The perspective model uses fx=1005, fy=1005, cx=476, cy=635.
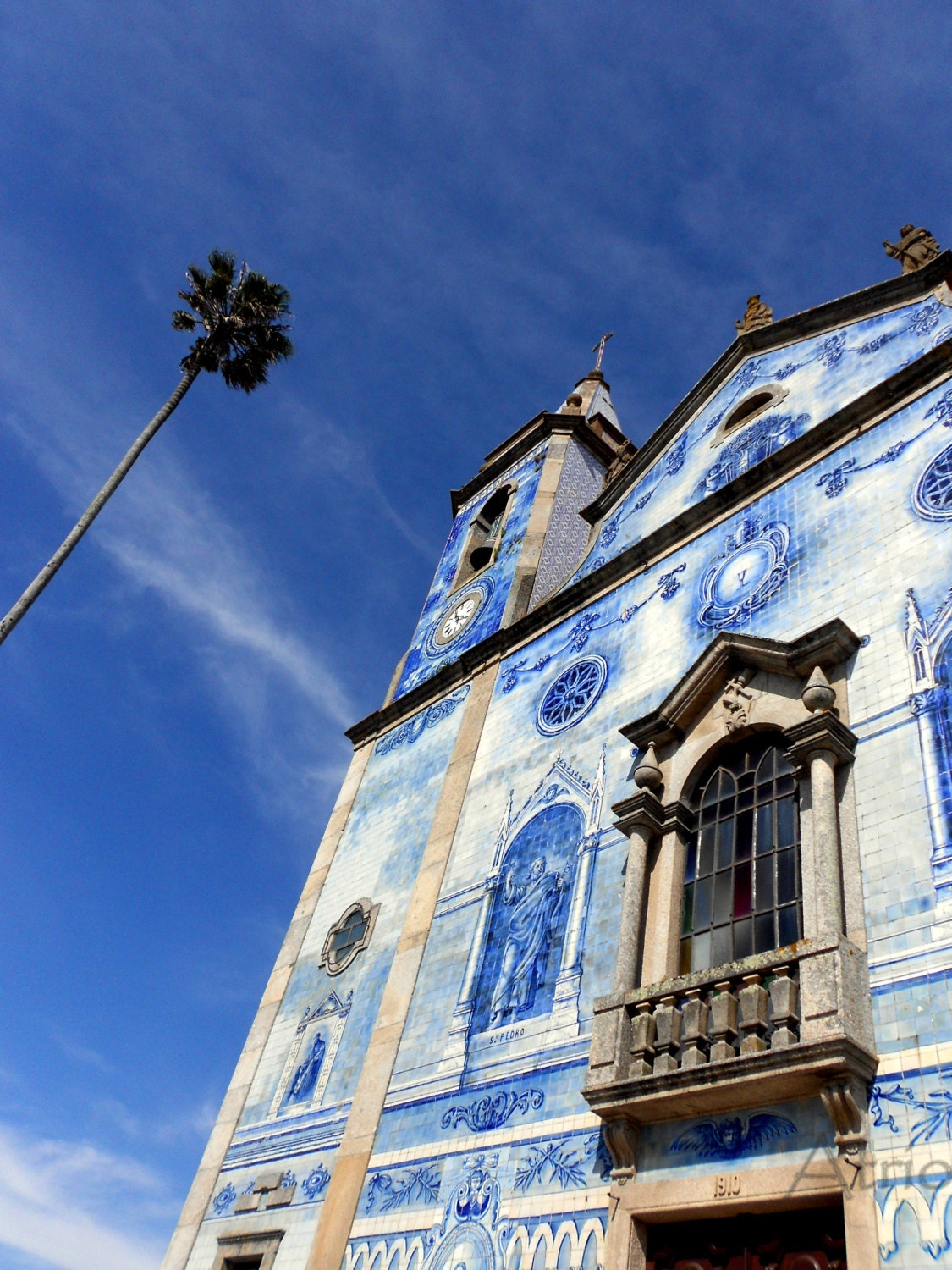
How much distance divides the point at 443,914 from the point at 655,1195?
4.95 meters

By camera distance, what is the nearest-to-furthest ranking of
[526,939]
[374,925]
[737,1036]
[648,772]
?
[737,1036] → [648,772] → [526,939] → [374,925]

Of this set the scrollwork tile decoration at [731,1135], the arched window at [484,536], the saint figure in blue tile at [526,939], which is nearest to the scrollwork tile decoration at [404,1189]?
the saint figure in blue tile at [526,939]

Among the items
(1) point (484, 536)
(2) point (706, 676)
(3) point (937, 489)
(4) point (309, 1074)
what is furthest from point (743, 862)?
(1) point (484, 536)

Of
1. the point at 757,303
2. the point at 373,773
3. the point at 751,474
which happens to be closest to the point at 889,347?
the point at 751,474

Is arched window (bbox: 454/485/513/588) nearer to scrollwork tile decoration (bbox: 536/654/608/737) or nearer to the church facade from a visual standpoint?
the church facade

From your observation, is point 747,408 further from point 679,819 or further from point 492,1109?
point 492,1109

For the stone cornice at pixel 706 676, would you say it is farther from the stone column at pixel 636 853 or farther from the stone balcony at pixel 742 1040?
the stone balcony at pixel 742 1040

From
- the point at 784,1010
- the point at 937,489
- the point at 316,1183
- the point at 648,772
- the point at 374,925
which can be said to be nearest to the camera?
the point at 784,1010

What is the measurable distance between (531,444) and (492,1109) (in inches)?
564

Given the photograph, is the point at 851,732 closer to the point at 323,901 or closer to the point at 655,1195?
the point at 655,1195

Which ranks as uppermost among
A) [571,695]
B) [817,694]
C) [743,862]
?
[571,695]

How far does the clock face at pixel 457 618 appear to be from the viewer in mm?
17500

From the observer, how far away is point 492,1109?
9.16 metres

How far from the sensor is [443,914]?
11828 millimetres
